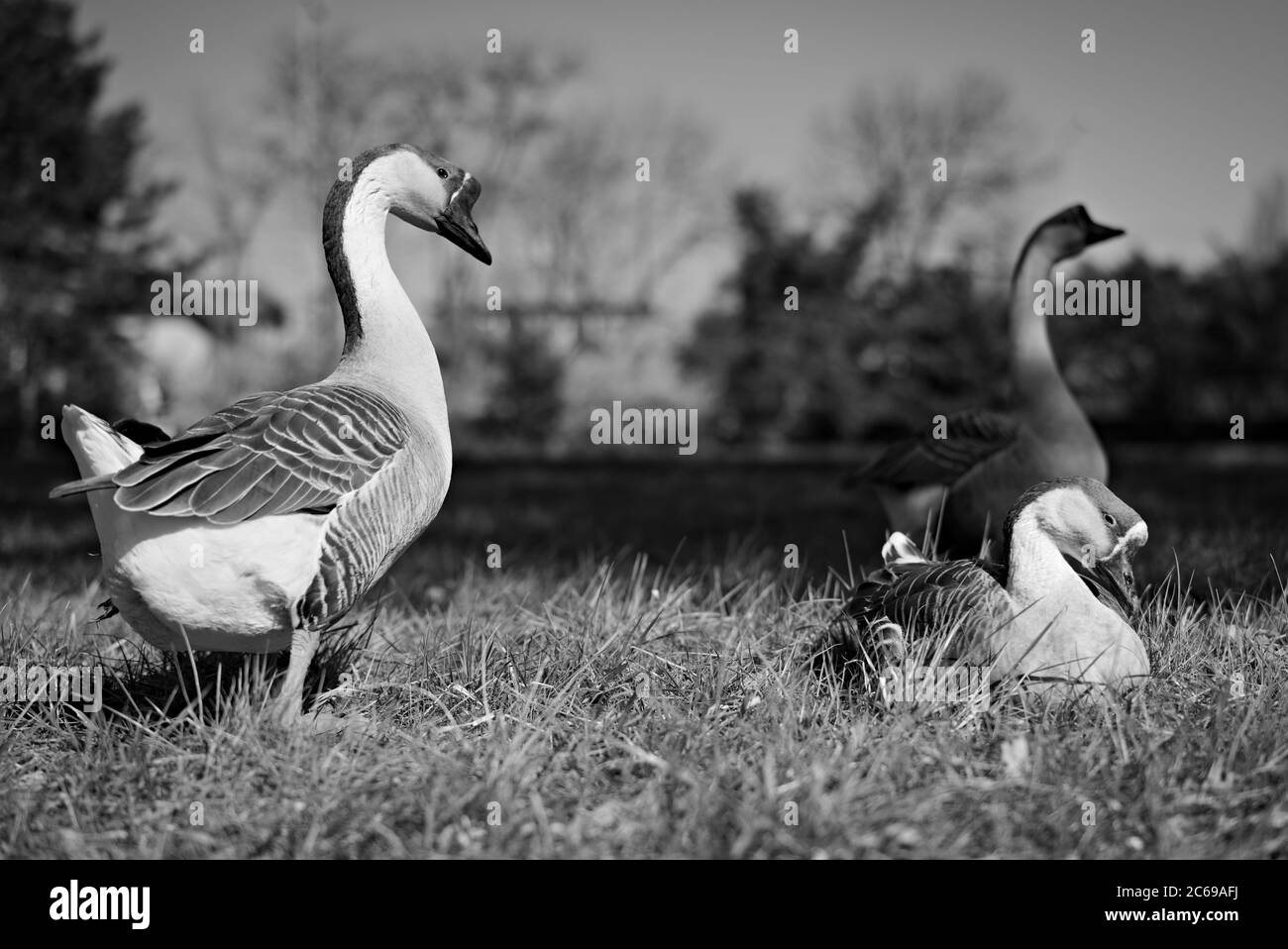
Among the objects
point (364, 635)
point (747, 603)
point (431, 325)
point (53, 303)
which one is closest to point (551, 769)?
point (364, 635)

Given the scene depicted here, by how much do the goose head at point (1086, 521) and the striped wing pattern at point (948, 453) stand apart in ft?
5.78

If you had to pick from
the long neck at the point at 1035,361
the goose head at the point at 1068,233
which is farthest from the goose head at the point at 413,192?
the goose head at the point at 1068,233

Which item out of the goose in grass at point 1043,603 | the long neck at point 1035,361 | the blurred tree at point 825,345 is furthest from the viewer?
the blurred tree at point 825,345

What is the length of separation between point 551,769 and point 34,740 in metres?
1.77

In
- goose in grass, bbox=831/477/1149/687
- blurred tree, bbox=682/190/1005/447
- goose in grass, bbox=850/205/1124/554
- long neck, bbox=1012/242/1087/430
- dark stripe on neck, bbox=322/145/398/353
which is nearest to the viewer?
goose in grass, bbox=831/477/1149/687

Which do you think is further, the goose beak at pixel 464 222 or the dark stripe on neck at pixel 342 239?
the goose beak at pixel 464 222

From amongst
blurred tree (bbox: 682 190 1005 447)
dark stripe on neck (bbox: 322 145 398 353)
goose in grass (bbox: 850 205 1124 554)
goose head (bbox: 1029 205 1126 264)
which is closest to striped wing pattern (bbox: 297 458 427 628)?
dark stripe on neck (bbox: 322 145 398 353)

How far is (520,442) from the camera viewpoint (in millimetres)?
22641

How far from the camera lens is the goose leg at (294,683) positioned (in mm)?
3076

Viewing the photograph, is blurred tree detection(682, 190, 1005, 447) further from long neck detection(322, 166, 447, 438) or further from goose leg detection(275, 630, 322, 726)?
goose leg detection(275, 630, 322, 726)

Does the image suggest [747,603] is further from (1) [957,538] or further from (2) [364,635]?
(2) [364,635]

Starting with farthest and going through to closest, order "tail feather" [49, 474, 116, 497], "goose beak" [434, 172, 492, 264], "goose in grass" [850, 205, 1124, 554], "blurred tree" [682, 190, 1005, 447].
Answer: "blurred tree" [682, 190, 1005, 447]
"goose in grass" [850, 205, 1124, 554]
"goose beak" [434, 172, 492, 264]
"tail feather" [49, 474, 116, 497]

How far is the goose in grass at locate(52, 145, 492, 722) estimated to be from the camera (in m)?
2.87

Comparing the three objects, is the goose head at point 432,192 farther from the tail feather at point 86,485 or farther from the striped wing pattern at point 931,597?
the striped wing pattern at point 931,597
